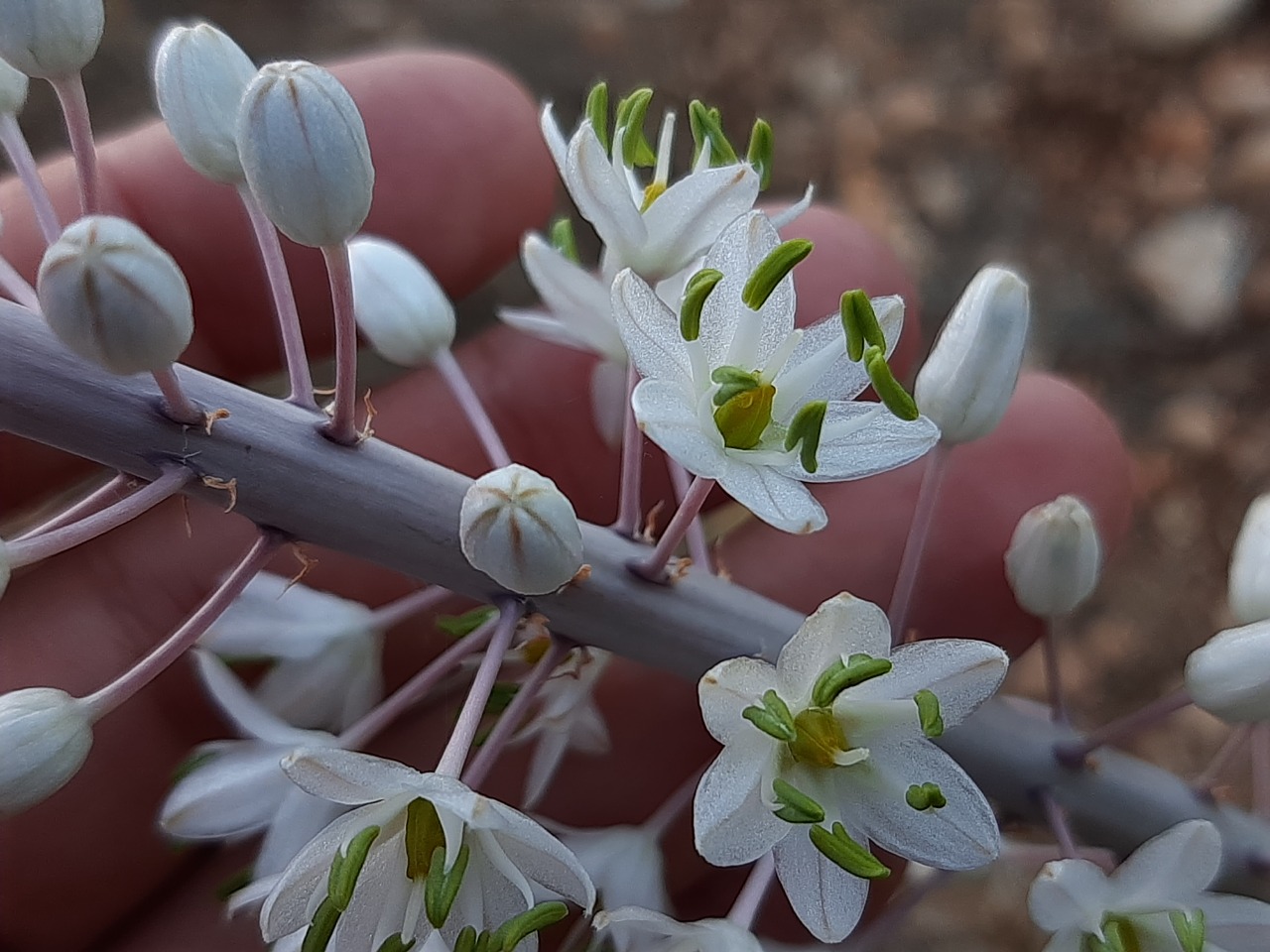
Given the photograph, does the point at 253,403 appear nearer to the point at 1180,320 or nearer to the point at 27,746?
the point at 27,746

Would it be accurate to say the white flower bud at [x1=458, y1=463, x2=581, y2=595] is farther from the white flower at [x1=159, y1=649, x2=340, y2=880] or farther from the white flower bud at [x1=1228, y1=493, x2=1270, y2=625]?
the white flower bud at [x1=1228, y1=493, x2=1270, y2=625]

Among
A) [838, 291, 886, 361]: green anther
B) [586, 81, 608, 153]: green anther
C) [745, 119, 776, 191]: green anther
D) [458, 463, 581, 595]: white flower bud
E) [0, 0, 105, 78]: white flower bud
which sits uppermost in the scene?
[0, 0, 105, 78]: white flower bud

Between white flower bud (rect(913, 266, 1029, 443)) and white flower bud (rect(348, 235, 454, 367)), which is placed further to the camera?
white flower bud (rect(348, 235, 454, 367))

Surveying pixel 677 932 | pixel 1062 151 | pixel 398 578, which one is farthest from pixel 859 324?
pixel 1062 151

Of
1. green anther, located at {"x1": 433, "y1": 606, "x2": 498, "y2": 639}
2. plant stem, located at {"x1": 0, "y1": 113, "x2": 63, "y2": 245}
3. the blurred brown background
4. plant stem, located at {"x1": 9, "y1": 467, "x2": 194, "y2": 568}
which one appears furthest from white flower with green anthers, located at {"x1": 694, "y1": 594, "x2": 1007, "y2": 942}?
the blurred brown background

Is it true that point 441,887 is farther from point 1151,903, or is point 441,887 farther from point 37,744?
point 1151,903

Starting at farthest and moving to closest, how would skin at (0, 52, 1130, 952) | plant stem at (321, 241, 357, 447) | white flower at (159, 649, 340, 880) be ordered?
skin at (0, 52, 1130, 952) → white flower at (159, 649, 340, 880) → plant stem at (321, 241, 357, 447)
